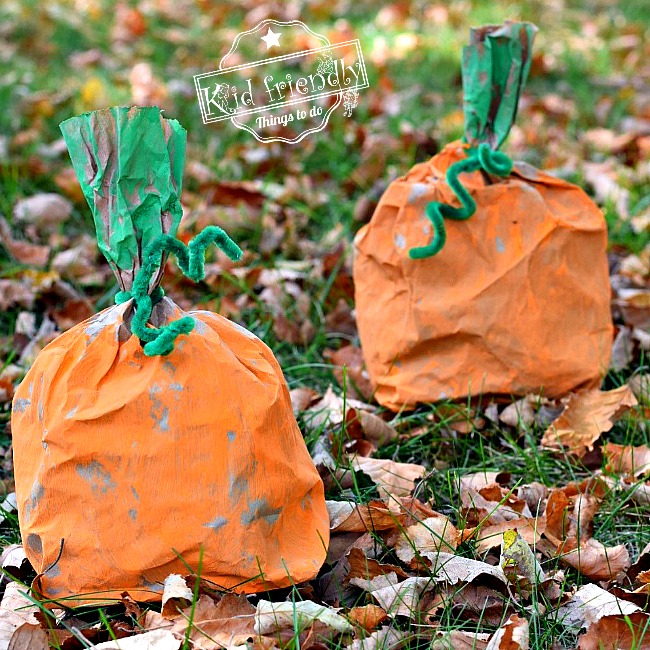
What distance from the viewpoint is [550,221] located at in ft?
6.21

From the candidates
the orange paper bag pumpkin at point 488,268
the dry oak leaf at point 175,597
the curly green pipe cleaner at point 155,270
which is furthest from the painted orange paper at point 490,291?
the dry oak leaf at point 175,597

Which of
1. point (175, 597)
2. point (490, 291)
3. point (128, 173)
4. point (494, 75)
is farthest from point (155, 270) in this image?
point (494, 75)

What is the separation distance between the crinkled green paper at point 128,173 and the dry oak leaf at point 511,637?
0.72 meters

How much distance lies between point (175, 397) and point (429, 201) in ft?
2.69

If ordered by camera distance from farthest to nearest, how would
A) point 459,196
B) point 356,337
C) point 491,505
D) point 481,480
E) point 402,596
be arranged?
point 356,337, point 459,196, point 481,480, point 491,505, point 402,596

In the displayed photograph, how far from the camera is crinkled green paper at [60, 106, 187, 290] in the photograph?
4.22ft

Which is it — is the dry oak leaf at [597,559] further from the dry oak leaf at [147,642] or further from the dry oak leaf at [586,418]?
the dry oak leaf at [147,642]

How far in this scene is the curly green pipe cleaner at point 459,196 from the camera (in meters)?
1.84

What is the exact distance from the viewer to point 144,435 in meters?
1.29

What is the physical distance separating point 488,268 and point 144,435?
34.5 inches

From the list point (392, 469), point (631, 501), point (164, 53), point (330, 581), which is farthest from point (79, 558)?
point (164, 53)

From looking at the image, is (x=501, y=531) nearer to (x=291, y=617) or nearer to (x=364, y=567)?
(x=364, y=567)

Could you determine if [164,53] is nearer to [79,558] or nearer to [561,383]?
[561,383]

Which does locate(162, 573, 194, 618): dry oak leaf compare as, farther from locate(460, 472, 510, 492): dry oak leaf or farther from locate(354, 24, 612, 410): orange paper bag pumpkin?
locate(354, 24, 612, 410): orange paper bag pumpkin
